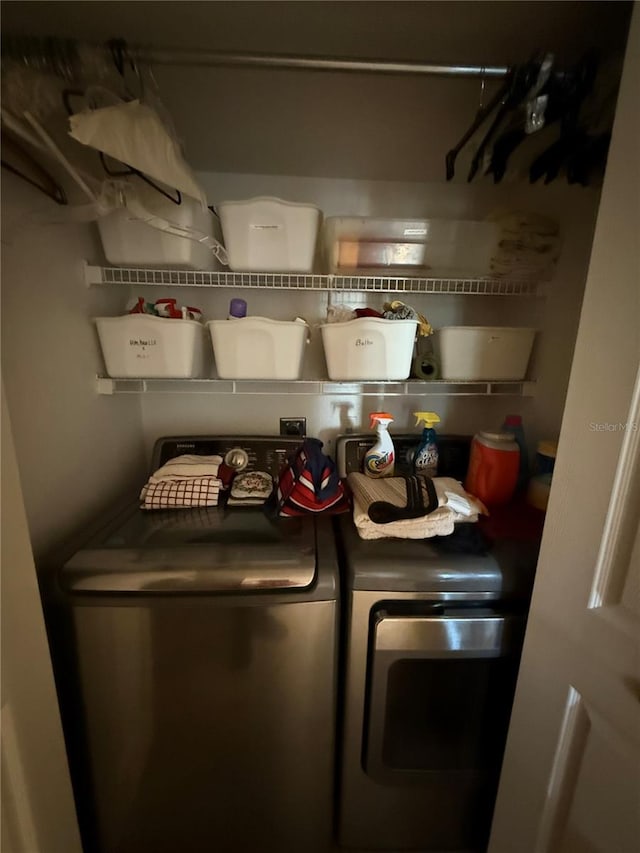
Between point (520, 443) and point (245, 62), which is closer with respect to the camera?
point (245, 62)

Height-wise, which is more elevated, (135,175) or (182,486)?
(135,175)

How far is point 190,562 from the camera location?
0.84m

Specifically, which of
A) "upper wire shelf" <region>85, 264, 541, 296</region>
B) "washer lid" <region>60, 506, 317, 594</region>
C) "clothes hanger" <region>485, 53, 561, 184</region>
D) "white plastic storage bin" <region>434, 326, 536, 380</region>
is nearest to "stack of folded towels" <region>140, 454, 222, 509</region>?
"washer lid" <region>60, 506, 317, 594</region>

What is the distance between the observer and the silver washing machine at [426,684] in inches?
34.4

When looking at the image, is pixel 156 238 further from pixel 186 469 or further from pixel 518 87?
pixel 518 87

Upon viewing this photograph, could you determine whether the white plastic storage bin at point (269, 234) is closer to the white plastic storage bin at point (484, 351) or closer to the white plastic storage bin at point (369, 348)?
Answer: the white plastic storage bin at point (369, 348)

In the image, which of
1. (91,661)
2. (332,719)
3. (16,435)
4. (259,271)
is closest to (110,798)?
(91,661)

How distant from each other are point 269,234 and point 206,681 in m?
1.17

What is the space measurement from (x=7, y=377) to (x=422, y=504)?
0.98m

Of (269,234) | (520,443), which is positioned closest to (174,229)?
(269,234)

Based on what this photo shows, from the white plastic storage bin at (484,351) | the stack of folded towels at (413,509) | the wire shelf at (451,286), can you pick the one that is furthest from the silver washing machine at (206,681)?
the wire shelf at (451,286)

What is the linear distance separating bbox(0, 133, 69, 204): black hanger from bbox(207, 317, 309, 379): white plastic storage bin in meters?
0.43

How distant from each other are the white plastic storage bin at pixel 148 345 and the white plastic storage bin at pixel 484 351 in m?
0.77

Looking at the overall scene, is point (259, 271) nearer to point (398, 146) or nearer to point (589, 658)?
point (398, 146)
